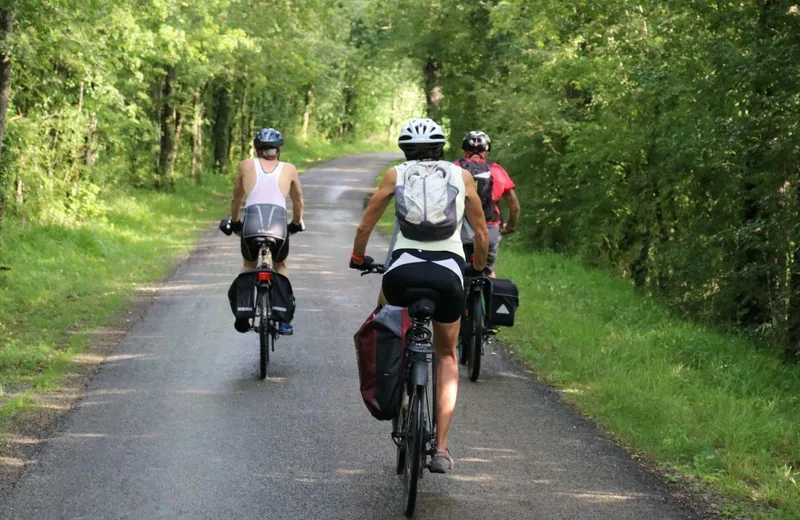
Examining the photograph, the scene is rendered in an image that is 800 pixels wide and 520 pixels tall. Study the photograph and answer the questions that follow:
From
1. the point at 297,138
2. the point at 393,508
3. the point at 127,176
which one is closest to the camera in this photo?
the point at 393,508

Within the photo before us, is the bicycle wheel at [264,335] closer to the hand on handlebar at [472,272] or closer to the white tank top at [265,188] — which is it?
the white tank top at [265,188]

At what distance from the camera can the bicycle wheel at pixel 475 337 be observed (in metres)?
8.50

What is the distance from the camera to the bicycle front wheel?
850 centimetres

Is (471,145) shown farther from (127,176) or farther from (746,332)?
(127,176)

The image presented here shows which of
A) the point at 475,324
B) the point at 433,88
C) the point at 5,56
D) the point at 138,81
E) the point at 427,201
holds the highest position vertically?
the point at 433,88

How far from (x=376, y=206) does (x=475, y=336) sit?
311 centimetres

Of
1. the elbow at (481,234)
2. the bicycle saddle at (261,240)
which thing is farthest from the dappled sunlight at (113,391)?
the elbow at (481,234)

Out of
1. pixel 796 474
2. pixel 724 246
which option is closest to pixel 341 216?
pixel 724 246

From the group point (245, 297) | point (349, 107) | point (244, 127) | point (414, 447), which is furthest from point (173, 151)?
point (349, 107)

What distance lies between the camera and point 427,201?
5.43 meters

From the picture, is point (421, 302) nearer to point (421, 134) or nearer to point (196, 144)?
point (421, 134)

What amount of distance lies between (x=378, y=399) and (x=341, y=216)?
2010 centimetres

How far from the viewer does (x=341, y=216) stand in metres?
25.5

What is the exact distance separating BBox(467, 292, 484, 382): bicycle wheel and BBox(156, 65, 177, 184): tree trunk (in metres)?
20.3
